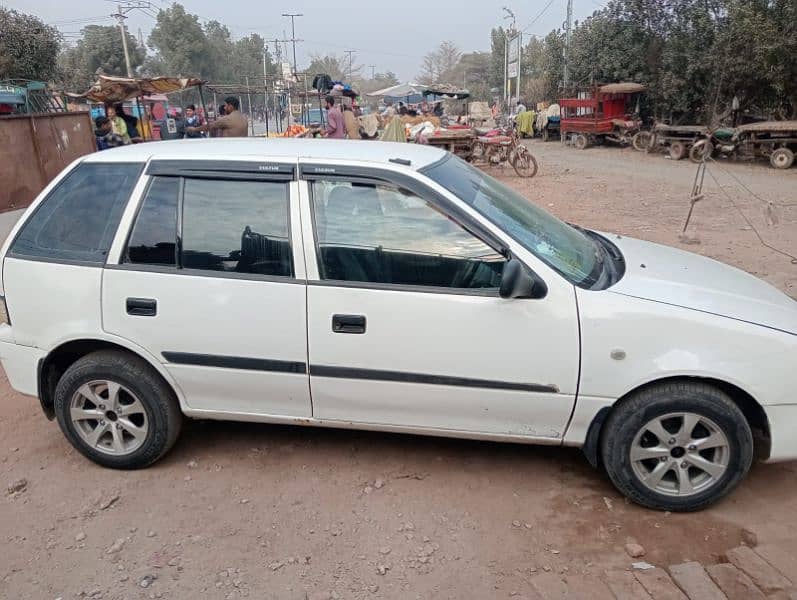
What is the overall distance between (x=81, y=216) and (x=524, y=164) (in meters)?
14.2

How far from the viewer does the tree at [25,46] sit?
91.9 ft

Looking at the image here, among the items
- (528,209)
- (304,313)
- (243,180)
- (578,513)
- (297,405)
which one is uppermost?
(243,180)

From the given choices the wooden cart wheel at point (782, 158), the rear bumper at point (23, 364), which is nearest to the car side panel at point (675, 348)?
the rear bumper at point (23, 364)

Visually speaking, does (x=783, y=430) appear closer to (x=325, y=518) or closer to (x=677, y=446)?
(x=677, y=446)

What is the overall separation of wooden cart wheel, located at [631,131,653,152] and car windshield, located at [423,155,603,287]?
20.2 meters

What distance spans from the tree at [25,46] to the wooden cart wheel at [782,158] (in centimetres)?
3043

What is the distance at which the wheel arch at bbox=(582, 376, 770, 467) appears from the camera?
284 cm

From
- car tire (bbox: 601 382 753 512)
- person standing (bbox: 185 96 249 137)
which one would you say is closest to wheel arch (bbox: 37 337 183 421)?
car tire (bbox: 601 382 753 512)

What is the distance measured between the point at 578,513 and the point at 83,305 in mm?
2678

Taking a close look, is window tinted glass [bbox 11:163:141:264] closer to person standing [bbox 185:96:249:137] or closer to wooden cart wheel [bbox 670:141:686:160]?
person standing [bbox 185:96:249:137]

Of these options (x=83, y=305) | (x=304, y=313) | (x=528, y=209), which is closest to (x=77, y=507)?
(x=83, y=305)

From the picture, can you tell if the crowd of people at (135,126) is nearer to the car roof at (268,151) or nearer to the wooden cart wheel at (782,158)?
the car roof at (268,151)

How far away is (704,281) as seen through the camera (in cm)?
320

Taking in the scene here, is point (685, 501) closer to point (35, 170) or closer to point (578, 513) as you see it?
point (578, 513)
